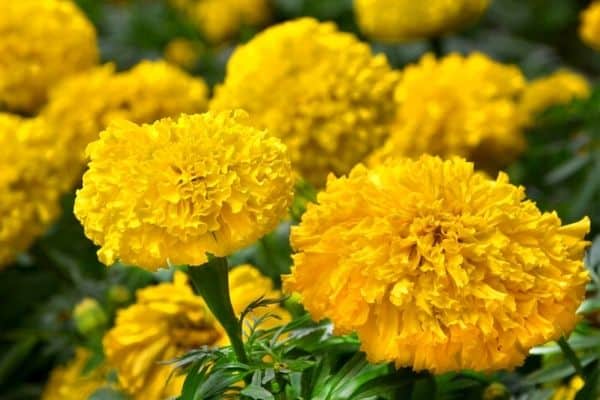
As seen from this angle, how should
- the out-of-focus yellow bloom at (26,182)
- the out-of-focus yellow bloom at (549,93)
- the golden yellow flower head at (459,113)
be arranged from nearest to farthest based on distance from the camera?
the out-of-focus yellow bloom at (26,182) → the golden yellow flower head at (459,113) → the out-of-focus yellow bloom at (549,93)

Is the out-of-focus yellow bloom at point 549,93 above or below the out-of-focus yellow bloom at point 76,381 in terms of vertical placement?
above

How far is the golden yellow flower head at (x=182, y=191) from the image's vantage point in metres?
0.70

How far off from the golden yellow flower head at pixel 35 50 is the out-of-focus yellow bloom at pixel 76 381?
383 millimetres

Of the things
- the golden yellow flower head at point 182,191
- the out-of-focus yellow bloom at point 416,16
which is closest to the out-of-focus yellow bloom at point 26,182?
the out-of-focus yellow bloom at point 416,16

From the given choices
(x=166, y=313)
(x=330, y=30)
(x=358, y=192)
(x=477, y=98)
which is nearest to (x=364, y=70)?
(x=330, y=30)

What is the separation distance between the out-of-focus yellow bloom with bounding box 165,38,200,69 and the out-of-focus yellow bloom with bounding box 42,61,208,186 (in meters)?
0.53

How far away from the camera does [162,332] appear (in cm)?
96

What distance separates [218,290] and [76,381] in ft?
1.49

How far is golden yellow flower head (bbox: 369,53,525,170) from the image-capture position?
1383 mm

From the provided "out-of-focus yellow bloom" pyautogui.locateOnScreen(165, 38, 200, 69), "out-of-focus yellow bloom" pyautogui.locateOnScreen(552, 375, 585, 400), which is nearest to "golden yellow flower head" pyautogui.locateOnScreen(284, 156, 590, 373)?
"out-of-focus yellow bloom" pyautogui.locateOnScreen(552, 375, 585, 400)

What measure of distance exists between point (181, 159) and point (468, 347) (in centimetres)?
22

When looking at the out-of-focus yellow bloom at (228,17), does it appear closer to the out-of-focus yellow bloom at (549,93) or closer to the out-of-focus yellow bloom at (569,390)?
the out-of-focus yellow bloom at (549,93)

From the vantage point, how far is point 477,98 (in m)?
1.43

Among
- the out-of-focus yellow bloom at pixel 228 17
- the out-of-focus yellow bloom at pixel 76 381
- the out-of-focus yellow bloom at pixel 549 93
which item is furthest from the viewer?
the out-of-focus yellow bloom at pixel 228 17
